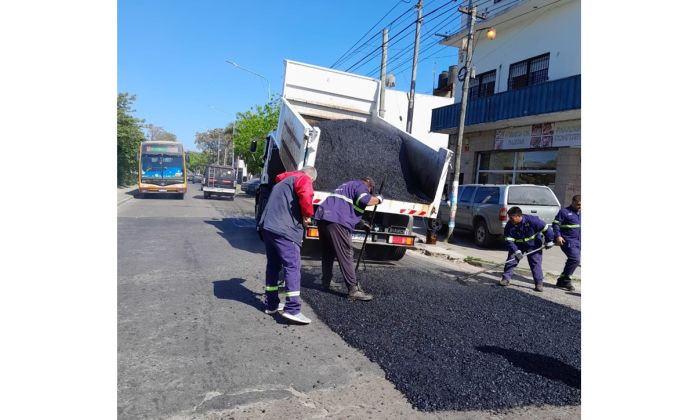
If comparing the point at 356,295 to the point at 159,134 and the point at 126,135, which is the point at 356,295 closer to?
the point at 126,135

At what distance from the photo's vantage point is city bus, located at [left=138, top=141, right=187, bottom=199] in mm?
23672

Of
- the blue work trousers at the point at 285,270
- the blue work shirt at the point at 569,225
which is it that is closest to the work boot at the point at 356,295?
the blue work trousers at the point at 285,270

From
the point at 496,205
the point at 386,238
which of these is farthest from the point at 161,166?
the point at 386,238

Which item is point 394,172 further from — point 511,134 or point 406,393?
point 511,134

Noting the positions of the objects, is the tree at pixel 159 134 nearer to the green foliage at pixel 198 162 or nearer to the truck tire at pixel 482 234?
the green foliage at pixel 198 162

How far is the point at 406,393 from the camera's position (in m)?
3.09

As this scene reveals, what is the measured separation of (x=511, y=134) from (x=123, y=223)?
13511mm

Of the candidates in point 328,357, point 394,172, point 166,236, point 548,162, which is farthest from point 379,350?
point 548,162

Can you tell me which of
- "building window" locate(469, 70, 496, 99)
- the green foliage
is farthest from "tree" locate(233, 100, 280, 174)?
the green foliage

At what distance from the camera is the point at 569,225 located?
7172 mm

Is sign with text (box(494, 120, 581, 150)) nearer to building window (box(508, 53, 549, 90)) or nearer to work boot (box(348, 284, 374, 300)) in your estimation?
building window (box(508, 53, 549, 90))

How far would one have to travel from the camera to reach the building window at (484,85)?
18.9m

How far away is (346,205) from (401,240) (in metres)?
2.25

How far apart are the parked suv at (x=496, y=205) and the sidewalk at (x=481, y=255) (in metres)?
0.48
